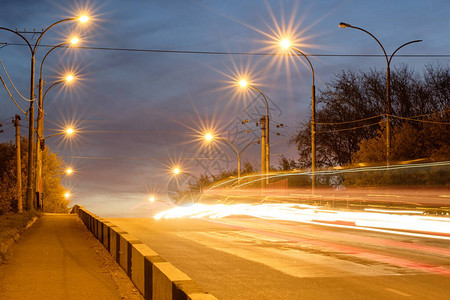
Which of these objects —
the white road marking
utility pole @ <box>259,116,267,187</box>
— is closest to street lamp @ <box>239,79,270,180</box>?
utility pole @ <box>259,116,267,187</box>

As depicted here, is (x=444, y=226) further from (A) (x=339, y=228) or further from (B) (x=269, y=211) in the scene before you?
(B) (x=269, y=211)

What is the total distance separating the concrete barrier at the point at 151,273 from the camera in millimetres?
6301

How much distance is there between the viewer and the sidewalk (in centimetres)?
935

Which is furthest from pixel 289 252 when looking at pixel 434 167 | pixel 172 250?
pixel 434 167

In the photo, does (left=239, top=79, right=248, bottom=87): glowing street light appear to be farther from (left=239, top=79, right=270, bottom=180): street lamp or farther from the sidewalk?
the sidewalk

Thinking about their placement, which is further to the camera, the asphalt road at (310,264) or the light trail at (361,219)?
the light trail at (361,219)

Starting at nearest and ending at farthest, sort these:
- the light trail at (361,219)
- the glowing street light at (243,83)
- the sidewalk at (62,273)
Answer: the sidewalk at (62,273), the light trail at (361,219), the glowing street light at (243,83)

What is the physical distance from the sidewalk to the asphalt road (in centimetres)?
152

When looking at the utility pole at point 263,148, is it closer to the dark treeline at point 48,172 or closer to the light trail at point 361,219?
the light trail at point 361,219

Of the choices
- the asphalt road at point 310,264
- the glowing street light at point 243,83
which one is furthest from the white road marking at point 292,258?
the glowing street light at point 243,83

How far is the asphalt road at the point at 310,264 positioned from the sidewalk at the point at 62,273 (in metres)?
1.52

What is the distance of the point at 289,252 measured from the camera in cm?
1552

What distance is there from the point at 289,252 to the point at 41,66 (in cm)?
2726

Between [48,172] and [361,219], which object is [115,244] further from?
[48,172]
